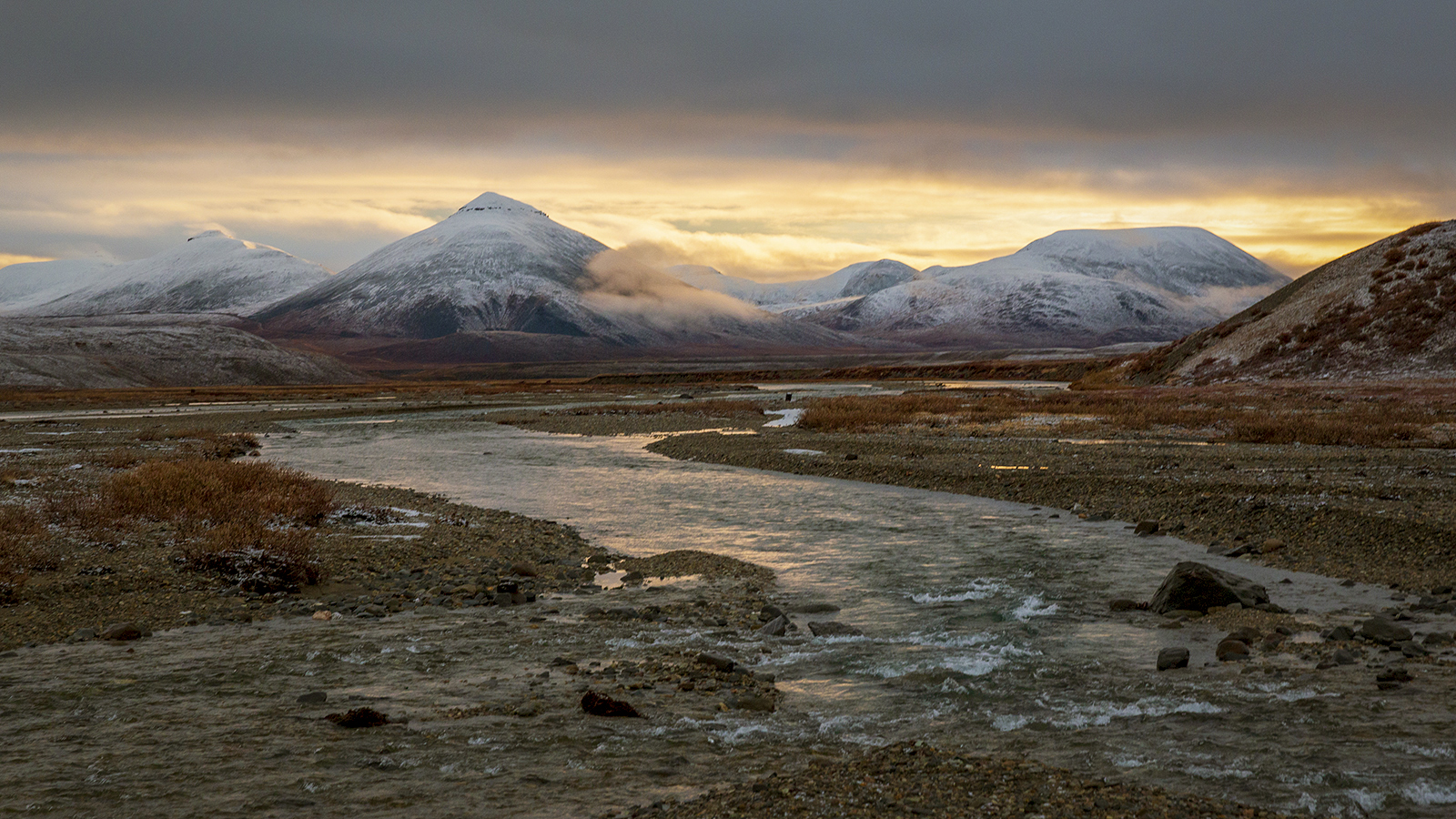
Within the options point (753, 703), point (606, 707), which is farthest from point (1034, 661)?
point (606, 707)

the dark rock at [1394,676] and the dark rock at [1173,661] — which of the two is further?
the dark rock at [1173,661]

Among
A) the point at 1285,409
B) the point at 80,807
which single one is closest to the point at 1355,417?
the point at 1285,409

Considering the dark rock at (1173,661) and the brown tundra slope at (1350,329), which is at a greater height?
the brown tundra slope at (1350,329)

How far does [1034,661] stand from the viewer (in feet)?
40.9

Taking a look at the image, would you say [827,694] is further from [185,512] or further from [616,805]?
[185,512]

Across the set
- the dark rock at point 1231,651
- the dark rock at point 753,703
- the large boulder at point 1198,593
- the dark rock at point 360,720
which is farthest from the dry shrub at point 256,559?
the dark rock at point 1231,651

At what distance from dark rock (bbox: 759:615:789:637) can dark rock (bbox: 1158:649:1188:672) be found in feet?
15.8

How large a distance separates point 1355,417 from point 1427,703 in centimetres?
3615

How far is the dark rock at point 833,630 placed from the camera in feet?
45.1

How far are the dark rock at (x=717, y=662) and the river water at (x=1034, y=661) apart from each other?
601 mm

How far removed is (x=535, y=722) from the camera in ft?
33.6

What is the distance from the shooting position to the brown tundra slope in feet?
219

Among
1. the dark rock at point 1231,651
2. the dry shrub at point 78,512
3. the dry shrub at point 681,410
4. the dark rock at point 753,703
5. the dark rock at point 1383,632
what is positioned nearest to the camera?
the dark rock at point 753,703

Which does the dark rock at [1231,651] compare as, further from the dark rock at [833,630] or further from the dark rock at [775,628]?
the dark rock at [775,628]
